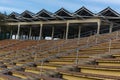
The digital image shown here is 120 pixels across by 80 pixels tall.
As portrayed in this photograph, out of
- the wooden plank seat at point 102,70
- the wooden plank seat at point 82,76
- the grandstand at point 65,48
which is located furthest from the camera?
the grandstand at point 65,48

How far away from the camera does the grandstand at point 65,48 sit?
899cm

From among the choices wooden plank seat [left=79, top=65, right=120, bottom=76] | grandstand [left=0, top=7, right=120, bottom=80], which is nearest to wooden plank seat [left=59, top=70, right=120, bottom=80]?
grandstand [left=0, top=7, right=120, bottom=80]

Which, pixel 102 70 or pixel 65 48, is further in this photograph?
pixel 65 48

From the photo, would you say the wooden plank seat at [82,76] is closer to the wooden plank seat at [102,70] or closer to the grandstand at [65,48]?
the grandstand at [65,48]

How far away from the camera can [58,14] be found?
1292 inches

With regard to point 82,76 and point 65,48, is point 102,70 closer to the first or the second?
point 82,76

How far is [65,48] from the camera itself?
16.9 meters

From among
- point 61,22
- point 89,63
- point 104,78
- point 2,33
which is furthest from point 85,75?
point 2,33

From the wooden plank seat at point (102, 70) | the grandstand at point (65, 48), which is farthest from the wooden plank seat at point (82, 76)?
the wooden plank seat at point (102, 70)

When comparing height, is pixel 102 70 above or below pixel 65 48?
below

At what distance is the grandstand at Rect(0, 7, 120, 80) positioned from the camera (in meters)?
8.99

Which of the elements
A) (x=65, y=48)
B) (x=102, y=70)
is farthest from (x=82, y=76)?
(x=65, y=48)

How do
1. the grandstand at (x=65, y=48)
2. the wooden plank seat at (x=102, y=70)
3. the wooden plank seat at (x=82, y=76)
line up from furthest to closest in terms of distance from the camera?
the grandstand at (x=65, y=48) → the wooden plank seat at (x=102, y=70) → the wooden plank seat at (x=82, y=76)

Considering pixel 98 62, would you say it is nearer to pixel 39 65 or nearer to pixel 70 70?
pixel 70 70
